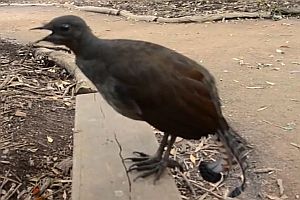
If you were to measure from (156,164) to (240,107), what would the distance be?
240cm

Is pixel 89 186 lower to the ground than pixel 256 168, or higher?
higher

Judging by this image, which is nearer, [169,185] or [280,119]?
[169,185]

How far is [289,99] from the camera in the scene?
539cm

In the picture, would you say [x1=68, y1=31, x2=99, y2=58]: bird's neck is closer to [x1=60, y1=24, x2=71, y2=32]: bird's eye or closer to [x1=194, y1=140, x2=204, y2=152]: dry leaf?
[x1=60, y1=24, x2=71, y2=32]: bird's eye

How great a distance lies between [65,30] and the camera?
2469mm

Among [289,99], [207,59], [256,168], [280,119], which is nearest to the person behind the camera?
[256,168]

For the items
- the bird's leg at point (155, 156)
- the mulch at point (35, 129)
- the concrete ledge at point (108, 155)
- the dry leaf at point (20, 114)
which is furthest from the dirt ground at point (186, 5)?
the bird's leg at point (155, 156)

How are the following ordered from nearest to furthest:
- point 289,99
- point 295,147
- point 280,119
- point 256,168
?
point 256,168 → point 295,147 → point 280,119 → point 289,99

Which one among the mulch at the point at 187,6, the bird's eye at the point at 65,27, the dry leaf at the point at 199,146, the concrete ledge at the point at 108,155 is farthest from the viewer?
the mulch at the point at 187,6

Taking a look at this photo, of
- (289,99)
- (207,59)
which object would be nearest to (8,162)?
(289,99)

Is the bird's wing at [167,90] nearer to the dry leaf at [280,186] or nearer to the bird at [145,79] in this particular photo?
the bird at [145,79]

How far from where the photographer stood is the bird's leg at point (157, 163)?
2.86 metres

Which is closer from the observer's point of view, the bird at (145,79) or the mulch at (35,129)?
the bird at (145,79)

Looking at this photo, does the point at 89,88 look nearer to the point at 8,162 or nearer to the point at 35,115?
the point at 35,115
